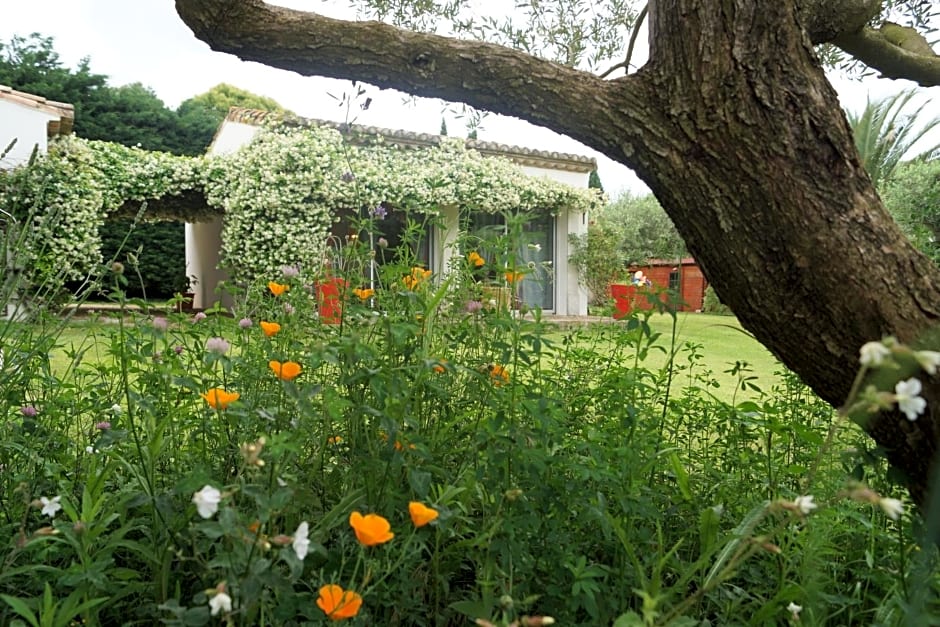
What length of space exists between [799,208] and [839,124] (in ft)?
0.75

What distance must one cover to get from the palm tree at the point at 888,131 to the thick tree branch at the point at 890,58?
15819 mm

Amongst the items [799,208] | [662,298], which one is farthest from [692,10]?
[662,298]

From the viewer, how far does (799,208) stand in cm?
129

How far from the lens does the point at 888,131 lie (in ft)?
53.9

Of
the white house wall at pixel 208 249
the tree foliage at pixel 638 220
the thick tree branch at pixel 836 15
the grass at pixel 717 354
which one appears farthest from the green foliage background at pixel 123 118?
the thick tree branch at pixel 836 15

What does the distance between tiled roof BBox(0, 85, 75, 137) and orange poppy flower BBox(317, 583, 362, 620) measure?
10.2m

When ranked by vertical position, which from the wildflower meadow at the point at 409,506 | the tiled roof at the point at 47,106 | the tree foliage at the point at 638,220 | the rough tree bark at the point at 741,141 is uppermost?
the tiled roof at the point at 47,106

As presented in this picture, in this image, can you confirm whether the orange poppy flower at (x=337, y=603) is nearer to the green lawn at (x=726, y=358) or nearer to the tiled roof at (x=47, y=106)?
the green lawn at (x=726, y=358)

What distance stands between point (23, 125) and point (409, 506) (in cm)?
1020

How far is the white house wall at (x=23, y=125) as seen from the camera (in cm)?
856

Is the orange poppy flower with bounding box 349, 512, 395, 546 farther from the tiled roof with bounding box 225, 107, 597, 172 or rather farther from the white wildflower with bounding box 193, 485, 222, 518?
the tiled roof with bounding box 225, 107, 597, 172

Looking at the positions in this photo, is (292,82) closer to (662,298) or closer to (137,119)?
(662,298)

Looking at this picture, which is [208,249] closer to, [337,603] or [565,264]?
[565,264]

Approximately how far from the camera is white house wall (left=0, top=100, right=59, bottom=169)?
8.56 meters
